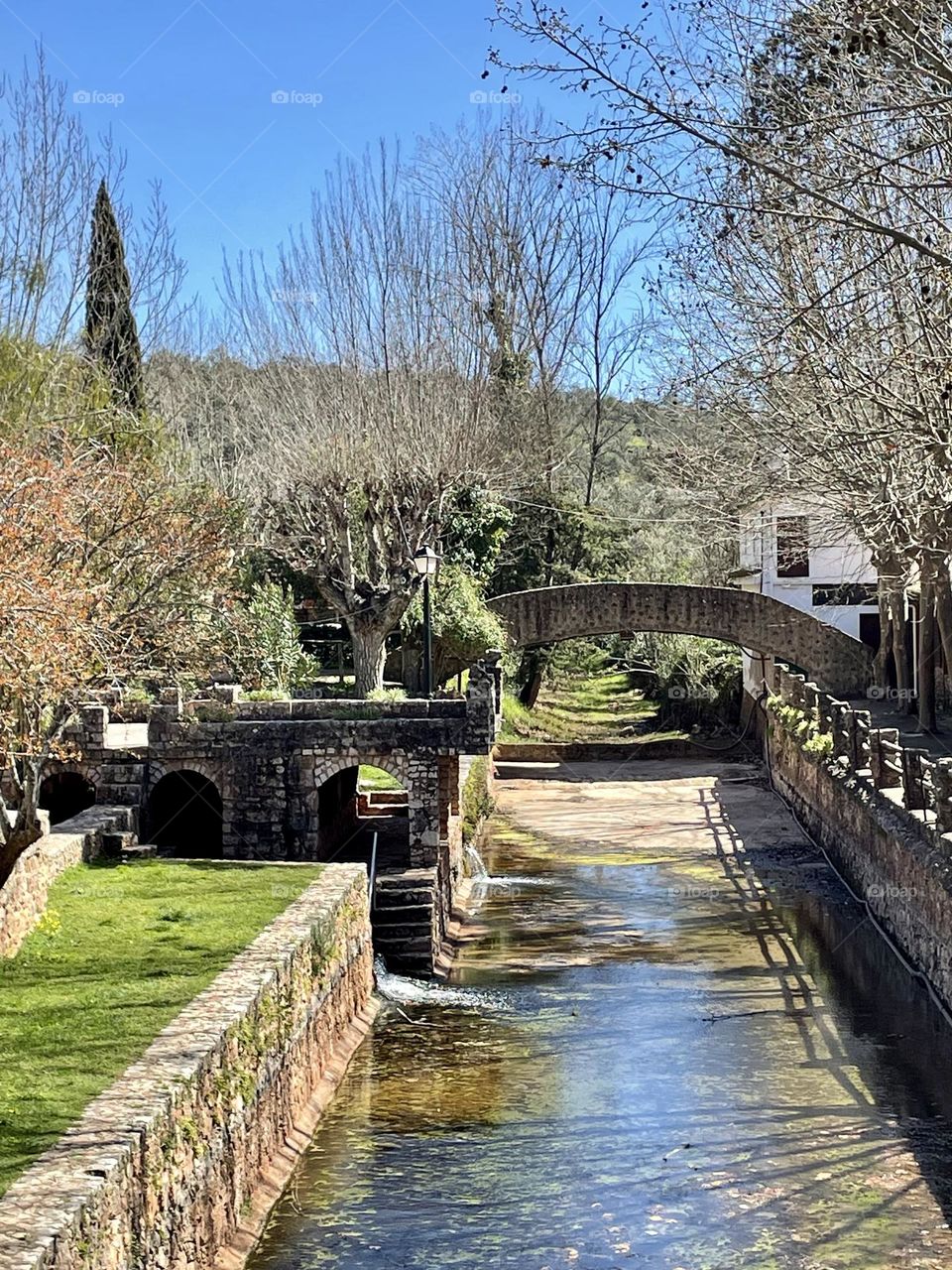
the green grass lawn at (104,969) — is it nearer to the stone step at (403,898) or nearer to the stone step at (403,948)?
the stone step at (403,898)

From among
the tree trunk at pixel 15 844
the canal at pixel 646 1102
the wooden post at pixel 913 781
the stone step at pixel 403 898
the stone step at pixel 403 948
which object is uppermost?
the wooden post at pixel 913 781

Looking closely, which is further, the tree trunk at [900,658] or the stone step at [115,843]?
the tree trunk at [900,658]

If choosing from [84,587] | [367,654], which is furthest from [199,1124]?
[367,654]

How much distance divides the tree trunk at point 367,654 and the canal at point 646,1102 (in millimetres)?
7288

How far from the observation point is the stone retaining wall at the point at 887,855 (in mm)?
17328

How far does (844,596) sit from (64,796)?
22.3 m

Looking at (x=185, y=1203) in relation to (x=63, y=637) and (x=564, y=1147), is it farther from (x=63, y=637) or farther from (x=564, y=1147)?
(x=63, y=637)

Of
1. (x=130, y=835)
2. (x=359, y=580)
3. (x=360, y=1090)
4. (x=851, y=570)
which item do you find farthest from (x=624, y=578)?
(x=360, y=1090)

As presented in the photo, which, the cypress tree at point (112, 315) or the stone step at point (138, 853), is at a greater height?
the cypress tree at point (112, 315)

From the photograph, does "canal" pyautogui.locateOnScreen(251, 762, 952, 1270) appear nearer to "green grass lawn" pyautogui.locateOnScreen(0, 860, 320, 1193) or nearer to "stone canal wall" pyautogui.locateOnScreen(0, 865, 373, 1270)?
"stone canal wall" pyautogui.locateOnScreen(0, 865, 373, 1270)

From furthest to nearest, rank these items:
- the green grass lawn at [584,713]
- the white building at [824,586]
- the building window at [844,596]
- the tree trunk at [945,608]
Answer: the green grass lawn at [584,713] < the white building at [824,586] < the building window at [844,596] < the tree trunk at [945,608]

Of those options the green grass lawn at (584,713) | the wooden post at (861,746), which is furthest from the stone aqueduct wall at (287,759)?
the green grass lawn at (584,713)

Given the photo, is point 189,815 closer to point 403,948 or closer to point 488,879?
point 488,879

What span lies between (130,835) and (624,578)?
24523mm
